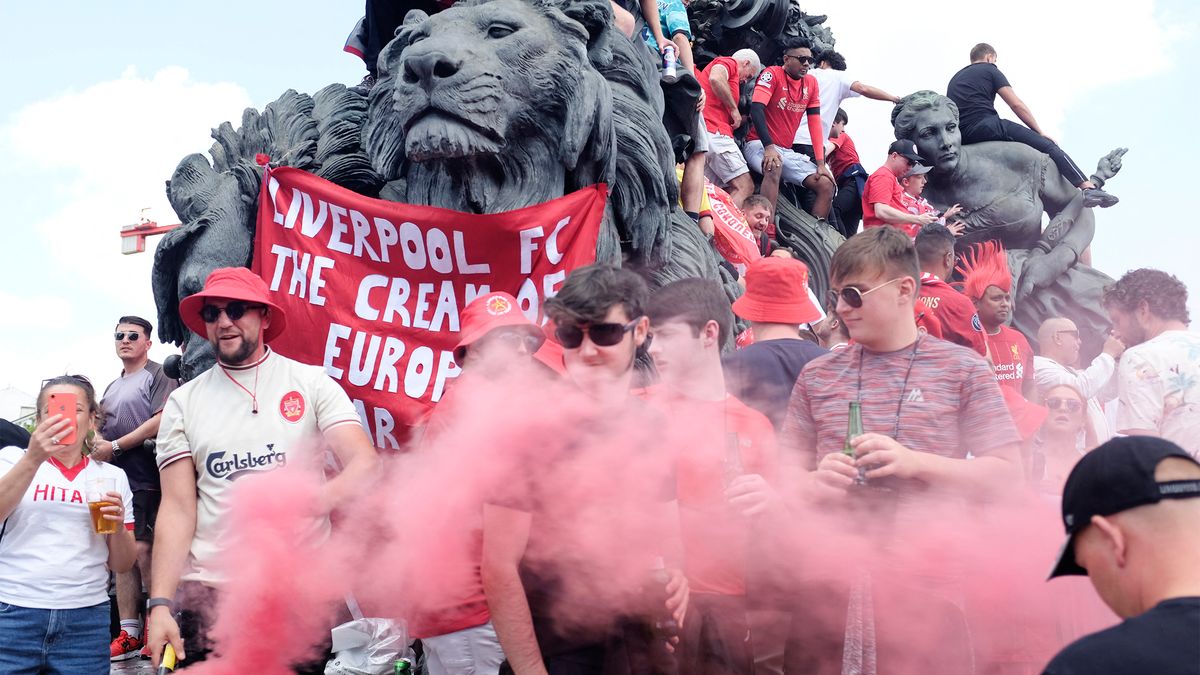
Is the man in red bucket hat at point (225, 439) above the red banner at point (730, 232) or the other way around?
the other way around

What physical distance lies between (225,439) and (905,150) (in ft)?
20.9

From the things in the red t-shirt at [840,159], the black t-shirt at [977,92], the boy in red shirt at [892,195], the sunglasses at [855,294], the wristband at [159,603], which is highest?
the black t-shirt at [977,92]

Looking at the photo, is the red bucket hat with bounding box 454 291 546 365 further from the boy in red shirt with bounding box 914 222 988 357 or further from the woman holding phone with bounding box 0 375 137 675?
the boy in red shirt with bounding box 914 222 988 357

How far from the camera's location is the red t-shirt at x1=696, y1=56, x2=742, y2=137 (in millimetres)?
8453

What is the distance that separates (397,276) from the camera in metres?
5.15

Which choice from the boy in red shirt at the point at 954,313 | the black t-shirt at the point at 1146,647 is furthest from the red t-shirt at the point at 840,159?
the black t-shirt at the point at 1146,647

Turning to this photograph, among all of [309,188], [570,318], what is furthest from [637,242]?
[570,318]

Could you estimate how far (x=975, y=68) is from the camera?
33.3 feet

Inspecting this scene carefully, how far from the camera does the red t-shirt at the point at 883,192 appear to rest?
875 cm

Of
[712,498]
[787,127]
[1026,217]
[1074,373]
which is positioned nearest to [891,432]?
[712,498]

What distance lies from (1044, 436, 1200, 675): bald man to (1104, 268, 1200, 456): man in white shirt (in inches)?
114

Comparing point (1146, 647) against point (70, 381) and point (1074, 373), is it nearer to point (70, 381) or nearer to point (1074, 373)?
point (70, 381)

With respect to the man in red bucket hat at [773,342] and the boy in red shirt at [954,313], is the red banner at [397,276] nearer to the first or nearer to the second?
the man in red bucket hat at [773,342]

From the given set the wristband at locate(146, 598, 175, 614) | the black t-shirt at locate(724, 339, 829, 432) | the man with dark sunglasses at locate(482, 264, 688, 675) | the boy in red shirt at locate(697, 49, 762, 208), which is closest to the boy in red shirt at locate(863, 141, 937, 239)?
the boy in red shirt at locate(697, 49, 762, 208)
